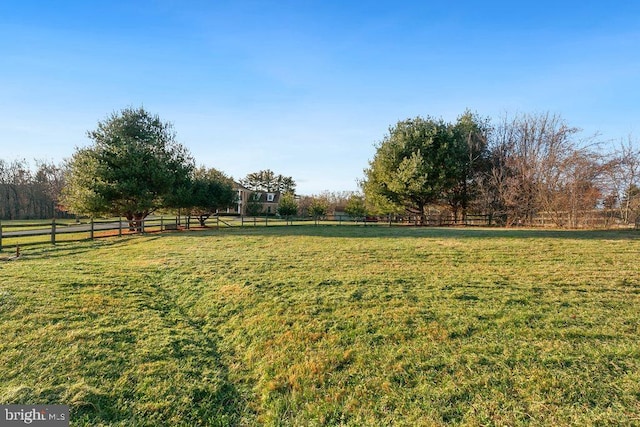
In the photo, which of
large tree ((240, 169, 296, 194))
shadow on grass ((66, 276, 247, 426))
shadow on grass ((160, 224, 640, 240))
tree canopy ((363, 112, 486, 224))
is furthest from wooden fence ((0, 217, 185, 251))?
large tree ((240, 169, 296, 194))

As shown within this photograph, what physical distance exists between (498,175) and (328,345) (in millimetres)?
23230

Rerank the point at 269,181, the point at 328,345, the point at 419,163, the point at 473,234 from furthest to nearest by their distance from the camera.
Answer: the point at 269,181 → the point at 419,163 → the point at 473,234 → the point at 328,345

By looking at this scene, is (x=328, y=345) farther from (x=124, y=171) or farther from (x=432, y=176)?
(x=432, y=176)

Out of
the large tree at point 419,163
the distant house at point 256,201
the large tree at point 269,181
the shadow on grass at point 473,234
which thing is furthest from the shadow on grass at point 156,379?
the large tree at point 269,181

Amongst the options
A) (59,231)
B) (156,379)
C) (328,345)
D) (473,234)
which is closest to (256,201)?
(59,231)

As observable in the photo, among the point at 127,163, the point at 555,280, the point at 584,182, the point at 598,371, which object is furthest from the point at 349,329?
the point at 584,182

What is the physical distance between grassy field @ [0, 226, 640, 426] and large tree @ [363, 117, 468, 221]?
52.7 feet

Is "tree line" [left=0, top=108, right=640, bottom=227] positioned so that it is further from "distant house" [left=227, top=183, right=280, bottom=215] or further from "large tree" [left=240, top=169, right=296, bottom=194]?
"large tree" [left=240, top=169, right=296, bottom=194]

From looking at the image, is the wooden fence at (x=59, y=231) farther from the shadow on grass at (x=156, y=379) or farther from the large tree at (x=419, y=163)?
the large tree at (x=419, y=163)

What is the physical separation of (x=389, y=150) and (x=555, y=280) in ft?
63.1

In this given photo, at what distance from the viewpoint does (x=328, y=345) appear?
3410 mm

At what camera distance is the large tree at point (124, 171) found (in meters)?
15.3

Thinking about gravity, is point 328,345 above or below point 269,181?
below

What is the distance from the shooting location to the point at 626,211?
15.6 metres
